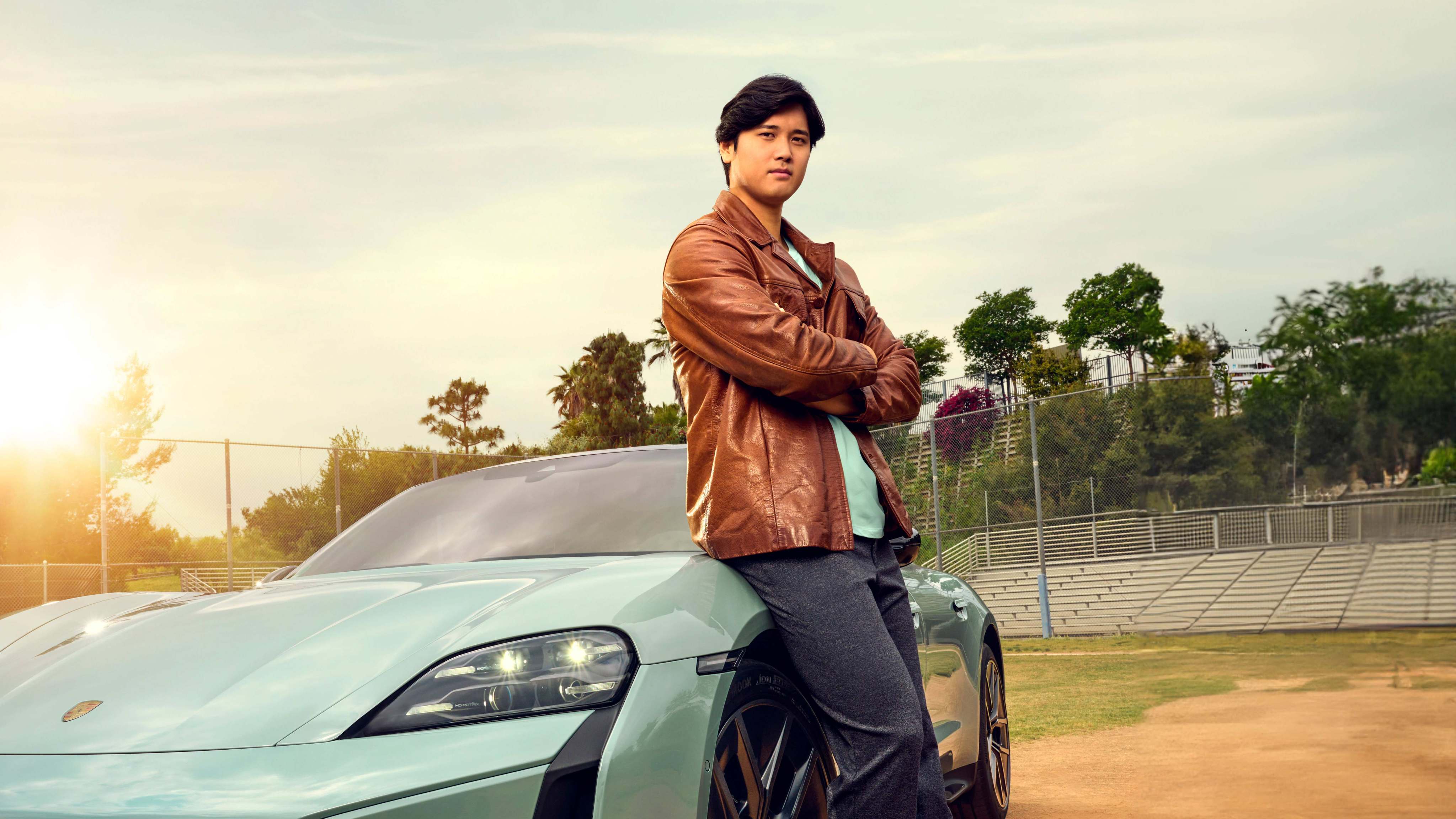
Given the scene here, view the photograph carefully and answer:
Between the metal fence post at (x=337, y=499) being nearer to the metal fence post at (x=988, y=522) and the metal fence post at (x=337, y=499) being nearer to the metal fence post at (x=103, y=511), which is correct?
the metal fence post at (x=103, y=511)

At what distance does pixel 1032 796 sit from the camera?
16.2 feet

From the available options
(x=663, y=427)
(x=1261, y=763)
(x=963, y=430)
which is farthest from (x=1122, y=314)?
(x=1261, y=763)

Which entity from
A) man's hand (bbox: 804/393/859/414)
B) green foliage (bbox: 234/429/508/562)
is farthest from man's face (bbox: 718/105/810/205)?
green foliage (bbox: 234/429/508/562)

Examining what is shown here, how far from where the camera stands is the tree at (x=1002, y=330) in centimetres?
9694

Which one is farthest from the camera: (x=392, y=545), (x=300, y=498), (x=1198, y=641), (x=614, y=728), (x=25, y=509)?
(x=25, y=509)

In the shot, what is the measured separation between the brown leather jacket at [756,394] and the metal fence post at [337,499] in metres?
16.7

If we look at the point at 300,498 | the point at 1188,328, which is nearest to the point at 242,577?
the point at 300,498

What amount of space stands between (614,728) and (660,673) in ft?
0.51

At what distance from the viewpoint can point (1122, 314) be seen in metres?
84.2

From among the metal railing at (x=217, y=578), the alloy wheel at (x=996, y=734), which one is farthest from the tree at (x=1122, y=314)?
the alloy wheel at (x=996, y=734)

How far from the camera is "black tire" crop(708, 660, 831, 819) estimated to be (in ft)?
7.39

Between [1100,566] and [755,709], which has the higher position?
[755,709]

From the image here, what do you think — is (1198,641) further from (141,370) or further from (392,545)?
(141,370)

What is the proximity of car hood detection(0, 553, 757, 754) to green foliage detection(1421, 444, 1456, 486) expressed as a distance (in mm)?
7522
